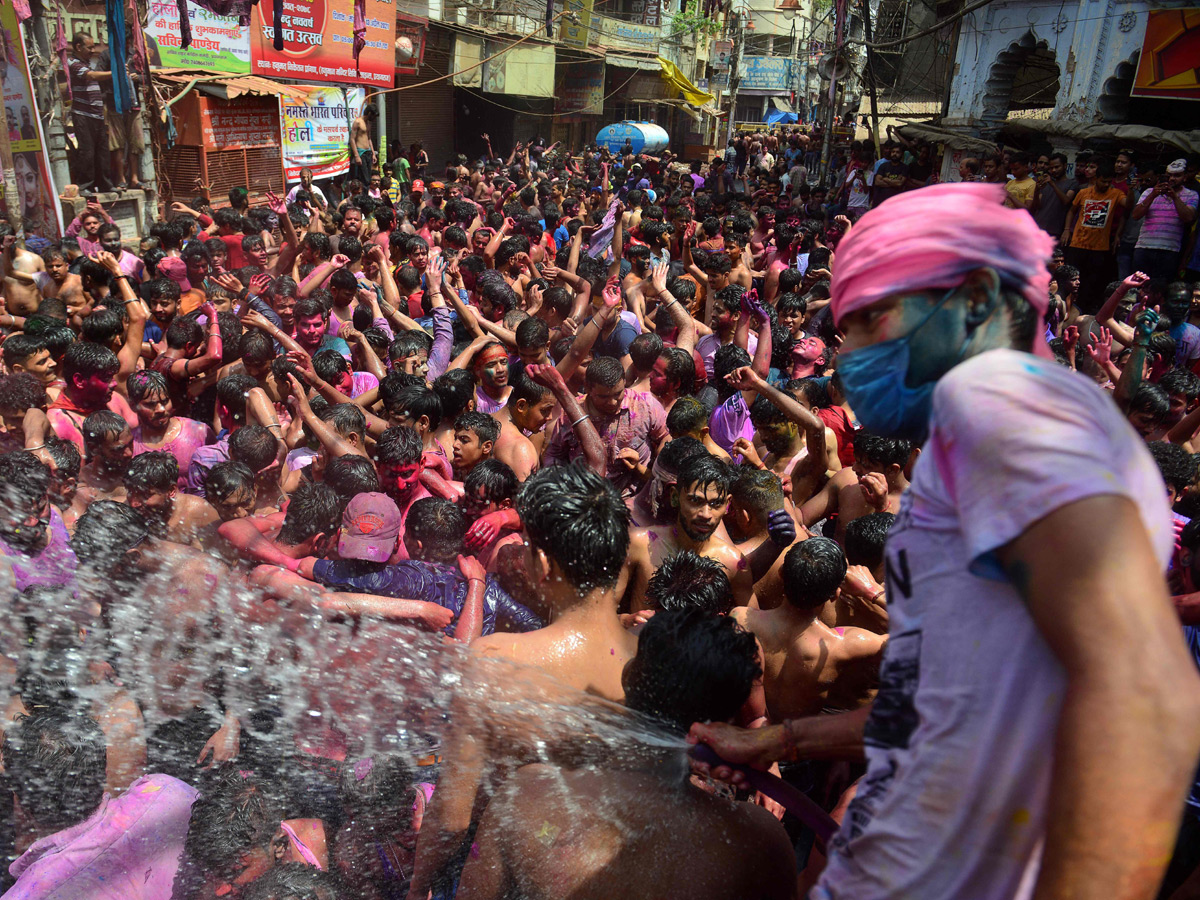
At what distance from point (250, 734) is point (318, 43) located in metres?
17.7

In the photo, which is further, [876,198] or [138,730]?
[876,198]

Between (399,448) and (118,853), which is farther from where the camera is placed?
(399,448)

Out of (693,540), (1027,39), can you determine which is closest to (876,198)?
(1027,39)

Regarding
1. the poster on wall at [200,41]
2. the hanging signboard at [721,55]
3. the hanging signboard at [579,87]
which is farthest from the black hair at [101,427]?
the hanging signboard at [721,55]

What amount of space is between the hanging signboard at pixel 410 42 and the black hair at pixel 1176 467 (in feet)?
70.9

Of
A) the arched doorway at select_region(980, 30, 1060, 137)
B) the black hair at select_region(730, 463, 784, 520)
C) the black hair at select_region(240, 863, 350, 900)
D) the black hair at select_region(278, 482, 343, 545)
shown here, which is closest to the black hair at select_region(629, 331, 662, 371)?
the black hair at select_region(730, 463, 784, 520)

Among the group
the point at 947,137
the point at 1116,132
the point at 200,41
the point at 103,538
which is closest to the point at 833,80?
the point at 947,137

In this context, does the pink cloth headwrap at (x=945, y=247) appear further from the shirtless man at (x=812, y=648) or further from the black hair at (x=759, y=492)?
the black hair at (x=759, y=492)

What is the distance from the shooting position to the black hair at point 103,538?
3307mm

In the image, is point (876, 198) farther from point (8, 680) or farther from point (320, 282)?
point (8, 680)

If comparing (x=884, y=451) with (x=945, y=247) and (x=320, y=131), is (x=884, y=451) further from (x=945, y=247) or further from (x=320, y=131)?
(x=320, y=131)

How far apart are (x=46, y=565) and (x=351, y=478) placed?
1258 millimetres

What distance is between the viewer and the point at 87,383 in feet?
15.6

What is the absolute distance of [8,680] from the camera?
3.07 meters
